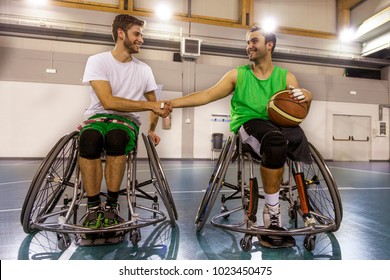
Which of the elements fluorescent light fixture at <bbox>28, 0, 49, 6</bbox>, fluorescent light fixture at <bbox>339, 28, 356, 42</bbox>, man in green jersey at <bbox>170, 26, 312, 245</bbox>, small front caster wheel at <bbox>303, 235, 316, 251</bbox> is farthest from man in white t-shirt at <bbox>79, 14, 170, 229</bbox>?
fluorescent light fixture at <bbox>339, 28, 356, 42</bbox>

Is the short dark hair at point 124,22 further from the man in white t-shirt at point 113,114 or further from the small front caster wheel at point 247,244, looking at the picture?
the small front caster wheel at point 247,244

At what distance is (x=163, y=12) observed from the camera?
8227mm

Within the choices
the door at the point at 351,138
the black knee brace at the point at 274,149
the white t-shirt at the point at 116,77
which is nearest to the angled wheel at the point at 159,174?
the white t-shirt at the point at 116,77

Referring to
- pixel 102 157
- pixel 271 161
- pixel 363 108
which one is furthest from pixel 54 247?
pixel 363 108

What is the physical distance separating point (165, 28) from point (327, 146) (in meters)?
6.66

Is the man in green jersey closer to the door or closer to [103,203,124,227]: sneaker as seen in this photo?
[103,203,124,227]: sneaker

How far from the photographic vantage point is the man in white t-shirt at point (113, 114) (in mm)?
1557

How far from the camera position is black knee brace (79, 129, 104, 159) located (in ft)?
5.06

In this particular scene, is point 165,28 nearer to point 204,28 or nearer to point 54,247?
point 204,28

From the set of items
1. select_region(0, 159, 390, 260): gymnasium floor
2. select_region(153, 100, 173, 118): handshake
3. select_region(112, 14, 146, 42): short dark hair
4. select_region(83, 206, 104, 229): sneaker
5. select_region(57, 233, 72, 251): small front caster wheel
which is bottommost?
select_region(0, 159, 390, 260): gymnasium floor

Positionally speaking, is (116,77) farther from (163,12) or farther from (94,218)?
Result: (163,12)

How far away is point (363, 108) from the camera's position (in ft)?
35.1

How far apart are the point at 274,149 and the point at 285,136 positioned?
6.6 inches

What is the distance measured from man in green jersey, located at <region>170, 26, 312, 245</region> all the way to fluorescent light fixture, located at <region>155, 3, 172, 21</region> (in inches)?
282
